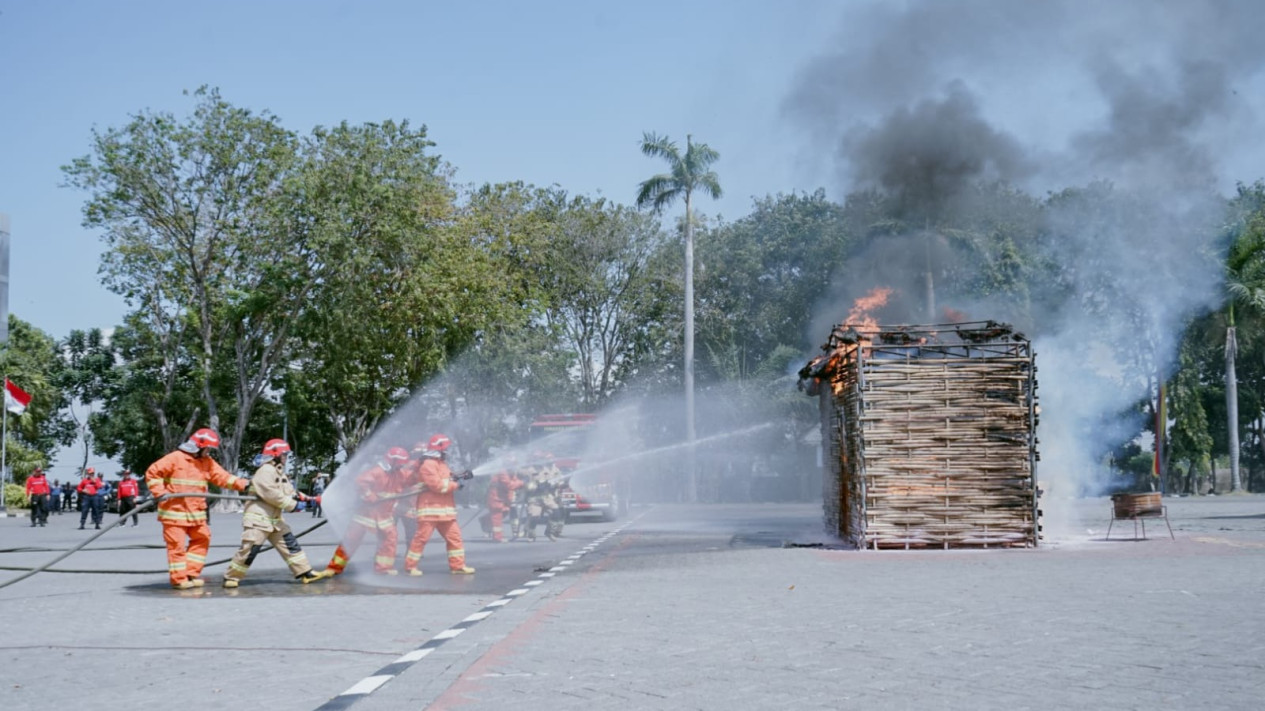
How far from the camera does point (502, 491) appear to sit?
25.6m

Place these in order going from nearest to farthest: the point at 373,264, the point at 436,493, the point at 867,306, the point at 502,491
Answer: the point at 436,493 → the point at 502,491 → the point at 867,306 → the point at 373,264

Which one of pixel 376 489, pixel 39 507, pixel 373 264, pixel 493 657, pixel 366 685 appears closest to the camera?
pixel 366 685

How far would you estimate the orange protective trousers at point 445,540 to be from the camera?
1605cm

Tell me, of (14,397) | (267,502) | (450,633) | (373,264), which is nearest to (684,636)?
(450,633)

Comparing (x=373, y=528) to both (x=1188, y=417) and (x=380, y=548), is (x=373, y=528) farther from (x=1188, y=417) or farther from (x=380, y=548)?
Result: (x=1188, y=417)

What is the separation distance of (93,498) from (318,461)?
32154 millimetres

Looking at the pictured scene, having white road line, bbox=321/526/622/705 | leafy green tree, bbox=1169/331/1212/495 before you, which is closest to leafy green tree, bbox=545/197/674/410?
leafy green tree, bbox=1169/331/1212/495

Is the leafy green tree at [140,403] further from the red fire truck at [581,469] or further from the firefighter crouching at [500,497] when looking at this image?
the firefighter crouching at [500,497]

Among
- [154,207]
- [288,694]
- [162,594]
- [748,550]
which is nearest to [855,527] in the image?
[748,550]

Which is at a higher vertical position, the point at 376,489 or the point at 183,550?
the point at 376,489

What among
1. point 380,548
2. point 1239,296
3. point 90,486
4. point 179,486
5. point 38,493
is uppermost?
point 1239,296

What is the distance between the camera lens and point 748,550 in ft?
65.5

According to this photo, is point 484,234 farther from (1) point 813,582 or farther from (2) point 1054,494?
(1) point 813,582

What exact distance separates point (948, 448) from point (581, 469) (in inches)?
739
